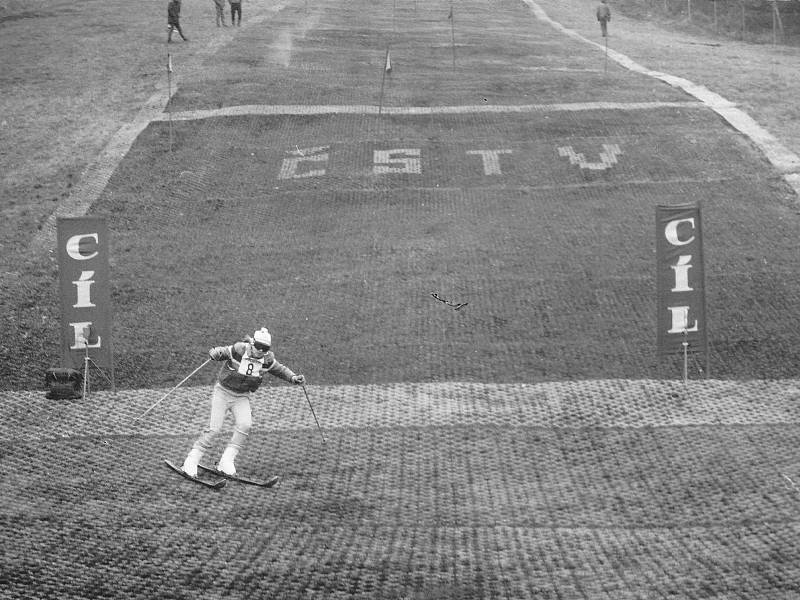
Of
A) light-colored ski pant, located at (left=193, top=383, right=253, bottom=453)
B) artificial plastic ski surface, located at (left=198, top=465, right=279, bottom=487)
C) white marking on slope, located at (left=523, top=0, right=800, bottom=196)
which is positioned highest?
white marking on slope, located at (left=523, top=0, right=800, bottom=196)

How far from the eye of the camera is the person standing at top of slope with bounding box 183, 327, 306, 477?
1295 cm

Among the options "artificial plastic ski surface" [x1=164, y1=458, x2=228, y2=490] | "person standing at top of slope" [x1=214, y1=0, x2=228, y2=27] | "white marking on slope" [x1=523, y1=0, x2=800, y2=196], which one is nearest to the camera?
"artificial plastic ski surface" [x1=164, y1=458, x2=228, y2=490]

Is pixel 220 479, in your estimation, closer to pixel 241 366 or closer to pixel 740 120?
pixel 241 366

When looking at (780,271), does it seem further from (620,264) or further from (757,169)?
(757,169)

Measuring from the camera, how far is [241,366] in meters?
13.1

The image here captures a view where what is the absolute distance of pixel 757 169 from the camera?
27.1 meters

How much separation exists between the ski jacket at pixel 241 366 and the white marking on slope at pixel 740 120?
17.1 m

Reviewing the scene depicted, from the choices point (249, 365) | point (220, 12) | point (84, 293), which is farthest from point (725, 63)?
point (249, 365)

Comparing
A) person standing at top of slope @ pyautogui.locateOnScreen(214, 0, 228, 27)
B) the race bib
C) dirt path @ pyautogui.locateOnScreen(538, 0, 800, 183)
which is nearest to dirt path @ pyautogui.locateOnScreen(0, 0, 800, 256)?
dirt path @ pyautogui.locateOnScreen(538, 0, 800, 183)

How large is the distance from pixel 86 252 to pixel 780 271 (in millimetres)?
13394

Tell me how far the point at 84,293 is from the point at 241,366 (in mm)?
4436

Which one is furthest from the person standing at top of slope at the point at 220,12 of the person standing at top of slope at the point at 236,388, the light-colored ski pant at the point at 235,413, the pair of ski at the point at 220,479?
the pair of ski at the point at 220,479

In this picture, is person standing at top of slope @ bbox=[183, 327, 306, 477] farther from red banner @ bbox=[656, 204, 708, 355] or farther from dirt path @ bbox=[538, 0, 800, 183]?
dirt path @ bbox=[538, 0, 800, 183]

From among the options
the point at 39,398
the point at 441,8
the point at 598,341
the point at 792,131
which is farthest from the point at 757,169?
the point at 441,8
